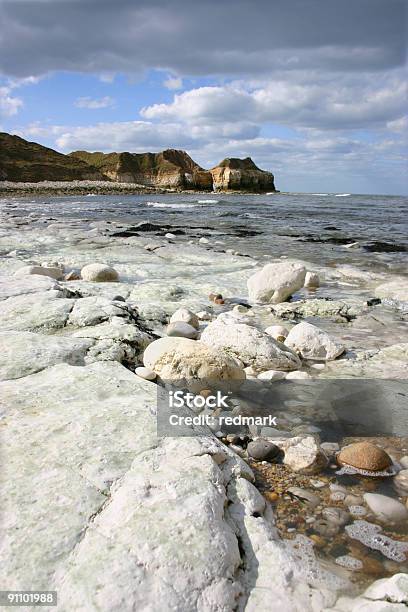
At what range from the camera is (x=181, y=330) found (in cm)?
459

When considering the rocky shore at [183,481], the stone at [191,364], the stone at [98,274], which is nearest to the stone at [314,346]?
the rocky shore at [183,481]

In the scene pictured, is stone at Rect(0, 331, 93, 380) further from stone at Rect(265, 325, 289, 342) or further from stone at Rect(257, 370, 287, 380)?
stone at Rect(265, 325, 289, 342)

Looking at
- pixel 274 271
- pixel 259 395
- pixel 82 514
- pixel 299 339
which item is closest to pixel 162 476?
pixel 82 514

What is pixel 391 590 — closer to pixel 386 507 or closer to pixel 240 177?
pixel 386 507

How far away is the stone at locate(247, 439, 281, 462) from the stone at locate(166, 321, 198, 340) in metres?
2.02

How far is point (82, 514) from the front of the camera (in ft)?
5.79

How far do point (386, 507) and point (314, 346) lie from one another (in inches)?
85.2

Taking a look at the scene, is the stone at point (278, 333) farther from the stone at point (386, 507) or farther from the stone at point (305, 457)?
the stone at point (386, 507)

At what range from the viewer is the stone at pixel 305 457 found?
252 centimetres

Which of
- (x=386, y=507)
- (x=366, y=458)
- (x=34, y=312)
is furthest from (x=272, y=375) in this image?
(x=34, y=312)

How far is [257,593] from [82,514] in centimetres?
74

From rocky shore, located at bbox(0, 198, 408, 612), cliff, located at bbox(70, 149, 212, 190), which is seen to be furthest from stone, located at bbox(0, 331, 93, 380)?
cliff, located at bbox(70, 149, 212, 190)

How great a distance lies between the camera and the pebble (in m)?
2.63

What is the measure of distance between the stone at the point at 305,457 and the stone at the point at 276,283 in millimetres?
3781
